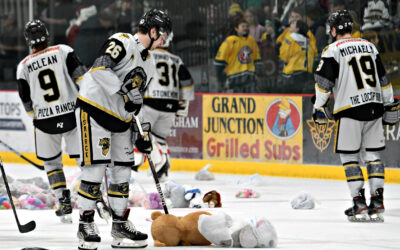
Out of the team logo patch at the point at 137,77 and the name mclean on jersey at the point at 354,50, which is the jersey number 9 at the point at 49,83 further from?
the name mclean on jersey at the point at 354,50

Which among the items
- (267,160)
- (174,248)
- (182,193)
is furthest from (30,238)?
(267,160)

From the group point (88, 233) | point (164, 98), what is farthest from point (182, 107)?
point (88, 233)

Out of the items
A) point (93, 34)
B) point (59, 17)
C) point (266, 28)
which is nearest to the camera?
point (266, 28)

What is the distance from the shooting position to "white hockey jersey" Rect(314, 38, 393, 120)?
7.84 metres

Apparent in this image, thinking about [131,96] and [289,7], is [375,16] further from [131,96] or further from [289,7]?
[131,96]

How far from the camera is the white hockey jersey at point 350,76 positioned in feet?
25.7

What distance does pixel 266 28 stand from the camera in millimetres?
11922

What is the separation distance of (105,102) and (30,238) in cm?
132

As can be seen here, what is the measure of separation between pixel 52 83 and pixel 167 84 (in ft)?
9.74

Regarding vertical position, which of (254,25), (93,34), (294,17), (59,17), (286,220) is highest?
(294,17)

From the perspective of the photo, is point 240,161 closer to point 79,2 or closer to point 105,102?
point 79,2

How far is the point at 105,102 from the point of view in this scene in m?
6.35

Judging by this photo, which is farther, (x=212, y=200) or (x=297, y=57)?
(x=297, y=57)

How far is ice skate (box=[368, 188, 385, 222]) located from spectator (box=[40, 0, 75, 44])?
710cm
